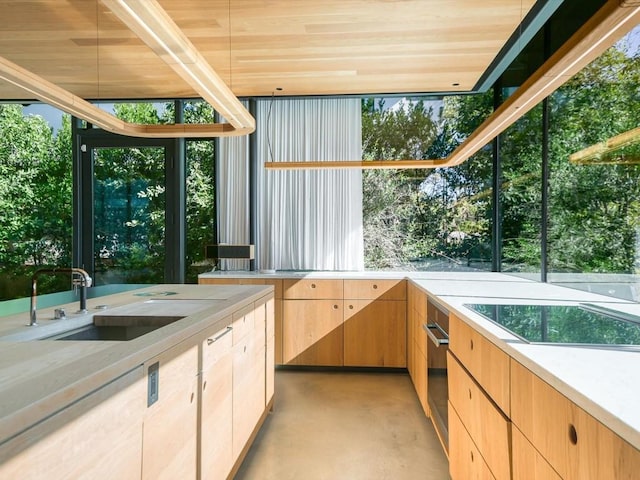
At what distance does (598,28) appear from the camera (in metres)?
1.04

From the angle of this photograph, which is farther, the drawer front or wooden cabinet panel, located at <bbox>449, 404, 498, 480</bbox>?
the drawer front

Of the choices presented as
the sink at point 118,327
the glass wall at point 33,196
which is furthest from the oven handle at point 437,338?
the glass wall at point 33,196

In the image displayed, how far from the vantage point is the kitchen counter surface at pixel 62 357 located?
791 millimetres

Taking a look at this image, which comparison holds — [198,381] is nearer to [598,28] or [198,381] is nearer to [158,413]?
[158,413]

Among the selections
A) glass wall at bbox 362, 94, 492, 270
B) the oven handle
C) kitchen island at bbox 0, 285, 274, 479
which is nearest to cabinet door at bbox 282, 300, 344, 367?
glass wall at bbox 362, 94, 492, 270

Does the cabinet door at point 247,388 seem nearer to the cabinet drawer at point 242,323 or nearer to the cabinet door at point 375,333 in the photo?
the cabinet drawer at point 242,323

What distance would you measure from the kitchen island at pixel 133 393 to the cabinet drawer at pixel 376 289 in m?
1.65

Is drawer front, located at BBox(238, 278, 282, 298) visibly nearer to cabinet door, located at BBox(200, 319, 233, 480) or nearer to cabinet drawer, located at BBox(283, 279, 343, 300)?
cabinet drawer, located at BBox(283, 279, 343, 300)

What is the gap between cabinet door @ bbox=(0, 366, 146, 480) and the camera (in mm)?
753

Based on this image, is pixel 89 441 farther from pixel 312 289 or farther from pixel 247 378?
pixel 312 289

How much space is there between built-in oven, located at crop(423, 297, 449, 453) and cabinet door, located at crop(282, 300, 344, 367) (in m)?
1.29

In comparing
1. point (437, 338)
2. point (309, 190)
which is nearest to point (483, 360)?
point (437, 338)

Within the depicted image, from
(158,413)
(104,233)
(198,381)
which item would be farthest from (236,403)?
(104,233)

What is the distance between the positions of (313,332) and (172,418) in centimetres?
264
